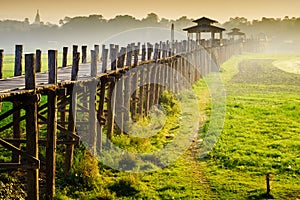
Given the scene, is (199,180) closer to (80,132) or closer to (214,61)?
(80,132)

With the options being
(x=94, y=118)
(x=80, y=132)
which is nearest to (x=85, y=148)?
(x=94, y=118)

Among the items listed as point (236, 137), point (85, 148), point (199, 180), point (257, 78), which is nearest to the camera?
point (199, 180)

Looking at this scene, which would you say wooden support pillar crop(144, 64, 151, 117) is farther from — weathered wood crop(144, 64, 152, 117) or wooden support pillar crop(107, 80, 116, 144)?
wooden support pillar crop(107, 80, 116, 144)

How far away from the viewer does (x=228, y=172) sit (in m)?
13.1

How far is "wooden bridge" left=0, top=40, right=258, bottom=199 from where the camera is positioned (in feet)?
29.4

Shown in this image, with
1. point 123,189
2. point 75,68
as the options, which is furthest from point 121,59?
point 123,189

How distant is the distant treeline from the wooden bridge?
279ft

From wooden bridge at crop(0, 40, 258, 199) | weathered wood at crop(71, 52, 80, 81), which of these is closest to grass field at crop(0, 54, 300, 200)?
wooden bridge at crop(0, 40, 258, 199)

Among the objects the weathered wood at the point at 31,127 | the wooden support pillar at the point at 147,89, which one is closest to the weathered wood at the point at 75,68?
the weathered wood at the point at 31,127

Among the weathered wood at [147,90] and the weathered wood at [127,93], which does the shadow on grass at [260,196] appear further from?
the weathered wood at [147,90]

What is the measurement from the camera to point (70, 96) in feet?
40.8

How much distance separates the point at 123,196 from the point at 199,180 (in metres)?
2.41

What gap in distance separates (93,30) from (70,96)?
420ft

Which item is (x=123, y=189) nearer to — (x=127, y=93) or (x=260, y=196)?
(x=260, y=196)
